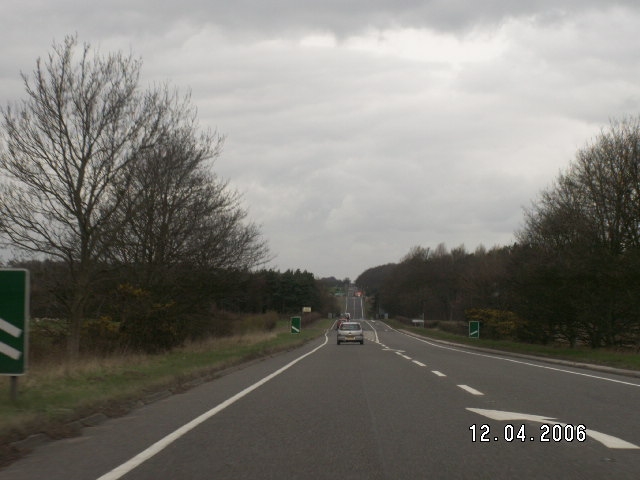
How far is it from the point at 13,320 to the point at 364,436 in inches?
215

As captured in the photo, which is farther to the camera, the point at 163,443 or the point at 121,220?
the point at 121,220

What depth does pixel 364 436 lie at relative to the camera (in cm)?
839

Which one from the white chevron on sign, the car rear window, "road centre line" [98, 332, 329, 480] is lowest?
the car rear window

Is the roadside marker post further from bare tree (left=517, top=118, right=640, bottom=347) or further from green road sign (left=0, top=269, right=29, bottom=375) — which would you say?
bare tree (left=517, top=118, right=640, bottom=347)

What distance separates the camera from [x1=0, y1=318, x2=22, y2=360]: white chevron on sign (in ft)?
34.0

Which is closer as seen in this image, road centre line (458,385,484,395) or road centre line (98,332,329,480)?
road centre line (98,332,329,480)

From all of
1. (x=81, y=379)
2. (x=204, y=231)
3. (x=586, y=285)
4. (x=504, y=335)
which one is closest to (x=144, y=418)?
(x=81, y=379)

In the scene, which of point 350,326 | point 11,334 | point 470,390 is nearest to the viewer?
point 11,334

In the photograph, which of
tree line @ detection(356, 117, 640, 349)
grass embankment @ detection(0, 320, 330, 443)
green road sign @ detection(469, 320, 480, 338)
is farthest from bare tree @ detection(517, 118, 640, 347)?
grass embankment @ detection(0, 320, 330, 443)

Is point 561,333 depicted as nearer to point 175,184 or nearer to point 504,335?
point 504,335

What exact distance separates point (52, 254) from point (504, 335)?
116 feet

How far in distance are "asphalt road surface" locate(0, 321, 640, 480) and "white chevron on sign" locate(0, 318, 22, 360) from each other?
6.04 feet

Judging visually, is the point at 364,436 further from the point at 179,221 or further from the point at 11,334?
the point at 179,221

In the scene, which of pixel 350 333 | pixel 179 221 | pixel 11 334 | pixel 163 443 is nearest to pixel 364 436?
pixel 163 443
